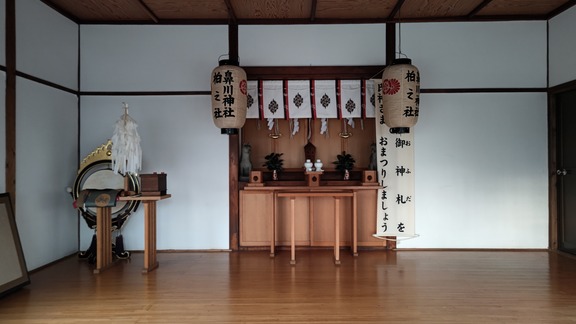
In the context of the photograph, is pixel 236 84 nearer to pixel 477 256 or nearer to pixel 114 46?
pixel 114 46

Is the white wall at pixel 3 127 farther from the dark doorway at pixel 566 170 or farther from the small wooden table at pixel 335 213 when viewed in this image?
the dark doorway at pixel 566 170

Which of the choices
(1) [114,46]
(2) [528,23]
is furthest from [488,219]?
(1) [114,46]

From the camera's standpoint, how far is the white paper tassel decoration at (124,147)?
4359 mm

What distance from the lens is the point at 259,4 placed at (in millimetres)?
4832

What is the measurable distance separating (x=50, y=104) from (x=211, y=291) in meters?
3.11

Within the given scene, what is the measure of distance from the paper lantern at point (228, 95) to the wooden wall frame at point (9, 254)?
2.34m

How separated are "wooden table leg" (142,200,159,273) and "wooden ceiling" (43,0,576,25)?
2.56 m

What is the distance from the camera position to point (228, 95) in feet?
15.0

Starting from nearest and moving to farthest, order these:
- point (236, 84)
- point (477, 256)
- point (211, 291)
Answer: point (211, 291), point (236, 84), point (477, 256)

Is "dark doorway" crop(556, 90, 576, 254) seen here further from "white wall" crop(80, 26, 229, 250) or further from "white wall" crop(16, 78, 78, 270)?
"white wall" crop(16, 78, 78, 270)

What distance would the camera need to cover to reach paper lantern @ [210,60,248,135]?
456 cm

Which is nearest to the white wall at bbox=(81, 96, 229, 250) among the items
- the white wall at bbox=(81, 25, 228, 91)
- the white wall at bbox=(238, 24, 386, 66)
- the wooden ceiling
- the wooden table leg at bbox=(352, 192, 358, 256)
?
the white wall at bbox=(81, 25, 228, 91)

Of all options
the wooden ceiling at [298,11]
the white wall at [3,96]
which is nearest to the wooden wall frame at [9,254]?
the white wall at [3,96]

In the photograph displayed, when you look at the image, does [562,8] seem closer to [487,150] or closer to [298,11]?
[487,150]
